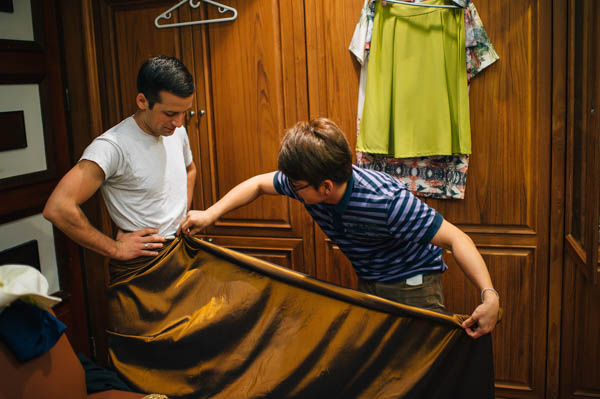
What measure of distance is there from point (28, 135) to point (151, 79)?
0.89m

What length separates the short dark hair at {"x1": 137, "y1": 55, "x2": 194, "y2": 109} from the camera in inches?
76.6

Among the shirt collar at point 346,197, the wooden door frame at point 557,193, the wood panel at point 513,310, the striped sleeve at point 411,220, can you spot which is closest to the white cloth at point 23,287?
the shirt collar at point 346,197

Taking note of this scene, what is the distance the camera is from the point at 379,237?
69.6 inches

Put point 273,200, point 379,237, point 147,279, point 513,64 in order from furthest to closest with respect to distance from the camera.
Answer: point 273,200, point 513,64, point 147,279, point 379,237

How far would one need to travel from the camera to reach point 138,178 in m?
1.97

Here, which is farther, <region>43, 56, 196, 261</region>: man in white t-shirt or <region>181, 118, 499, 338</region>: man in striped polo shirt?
<region>43, 56, 196, 261</region>: man in white t-shirt

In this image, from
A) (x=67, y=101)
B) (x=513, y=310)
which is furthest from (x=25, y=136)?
(x=513, y=310)

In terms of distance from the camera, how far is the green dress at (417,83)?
7.71 ft

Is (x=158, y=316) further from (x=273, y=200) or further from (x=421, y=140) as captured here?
(x=421, y=140)

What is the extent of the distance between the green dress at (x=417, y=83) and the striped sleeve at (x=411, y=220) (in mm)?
779

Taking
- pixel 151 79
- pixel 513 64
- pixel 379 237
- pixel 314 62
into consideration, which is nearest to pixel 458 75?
pixel 513 64

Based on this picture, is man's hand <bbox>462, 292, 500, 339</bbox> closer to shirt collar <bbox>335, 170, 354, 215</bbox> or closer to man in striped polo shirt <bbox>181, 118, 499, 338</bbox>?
man in striped polo shirt <bbox>181, 118, 499, 338</bbox>

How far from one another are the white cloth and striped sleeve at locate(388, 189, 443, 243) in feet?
3.05

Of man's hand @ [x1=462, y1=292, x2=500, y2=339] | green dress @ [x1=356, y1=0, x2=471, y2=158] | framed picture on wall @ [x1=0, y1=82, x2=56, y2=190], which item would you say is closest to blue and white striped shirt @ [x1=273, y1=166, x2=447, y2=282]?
man's hand @ [x1=462, y1=292, x2=500, y2=339]
